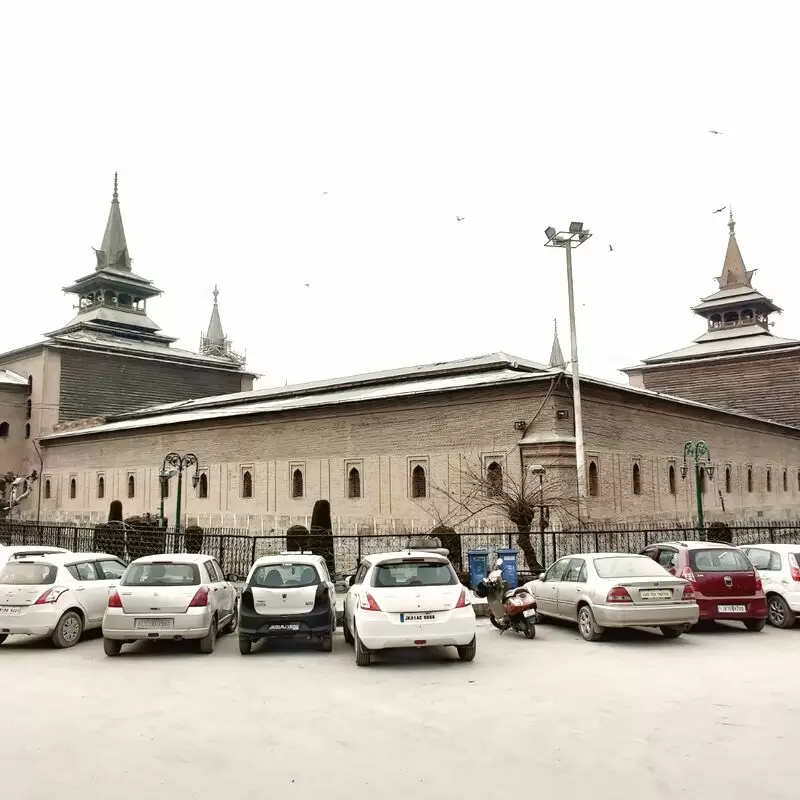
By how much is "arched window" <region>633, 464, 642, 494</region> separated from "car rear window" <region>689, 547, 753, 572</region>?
16666mm

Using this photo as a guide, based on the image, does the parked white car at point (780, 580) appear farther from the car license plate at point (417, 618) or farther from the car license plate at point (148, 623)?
the car license plate at point (148, 623)

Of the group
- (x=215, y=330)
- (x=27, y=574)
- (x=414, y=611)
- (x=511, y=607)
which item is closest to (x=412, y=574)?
(x=414, y=611)

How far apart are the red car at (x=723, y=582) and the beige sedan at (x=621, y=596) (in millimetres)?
768

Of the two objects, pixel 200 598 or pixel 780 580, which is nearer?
pixel 200 598

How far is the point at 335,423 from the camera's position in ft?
101

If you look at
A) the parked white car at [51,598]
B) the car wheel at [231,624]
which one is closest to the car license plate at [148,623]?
the parked white car at [51,598]

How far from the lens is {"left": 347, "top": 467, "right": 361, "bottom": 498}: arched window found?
97.3ft

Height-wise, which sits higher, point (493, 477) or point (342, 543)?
point (493, 477)

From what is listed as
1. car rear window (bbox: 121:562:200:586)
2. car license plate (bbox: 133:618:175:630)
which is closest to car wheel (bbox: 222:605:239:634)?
car rear window (bbox: 121:562:200:586)

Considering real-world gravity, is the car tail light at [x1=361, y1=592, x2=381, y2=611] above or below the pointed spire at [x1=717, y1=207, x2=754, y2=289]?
below

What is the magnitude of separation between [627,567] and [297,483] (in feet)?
71.8

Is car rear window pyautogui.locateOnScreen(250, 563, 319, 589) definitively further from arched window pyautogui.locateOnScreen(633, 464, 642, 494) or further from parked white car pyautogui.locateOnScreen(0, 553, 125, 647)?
arched window pyautogui.locateOnScreen(633, 464, 642, 494)

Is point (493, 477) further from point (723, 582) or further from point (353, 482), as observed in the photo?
point (723, 582)

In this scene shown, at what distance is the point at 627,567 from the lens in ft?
37.9
